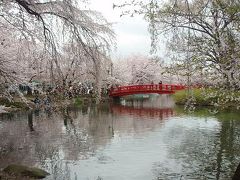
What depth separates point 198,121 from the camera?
100 ft

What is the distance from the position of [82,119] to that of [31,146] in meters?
13.4

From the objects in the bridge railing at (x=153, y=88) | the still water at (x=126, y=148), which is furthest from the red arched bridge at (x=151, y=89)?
the still water at (x=126, y=148)

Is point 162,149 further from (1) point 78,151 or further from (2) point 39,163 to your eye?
(2) point 39,163

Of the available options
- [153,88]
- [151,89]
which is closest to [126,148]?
[151,89]

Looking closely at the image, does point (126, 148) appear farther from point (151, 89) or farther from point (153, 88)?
point (153, 88)

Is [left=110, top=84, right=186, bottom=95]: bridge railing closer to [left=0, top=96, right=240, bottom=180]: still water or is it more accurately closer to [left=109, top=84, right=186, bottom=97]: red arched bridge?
[left=109, top=84, right=186, bottom=97]: red arched bridge

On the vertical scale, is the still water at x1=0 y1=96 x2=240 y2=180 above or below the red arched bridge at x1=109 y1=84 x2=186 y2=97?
below

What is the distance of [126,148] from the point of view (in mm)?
19828

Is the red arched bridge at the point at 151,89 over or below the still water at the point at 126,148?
over

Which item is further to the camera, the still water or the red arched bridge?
the red arched bridge

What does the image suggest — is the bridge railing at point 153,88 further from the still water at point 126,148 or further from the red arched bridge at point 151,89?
the still water at point 126,148

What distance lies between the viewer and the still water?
15.0 metres

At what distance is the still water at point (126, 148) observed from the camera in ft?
49.1

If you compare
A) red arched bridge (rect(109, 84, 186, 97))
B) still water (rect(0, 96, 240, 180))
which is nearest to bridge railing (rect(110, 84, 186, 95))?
red arched bridge (rect(109, 84, 186, 97))
